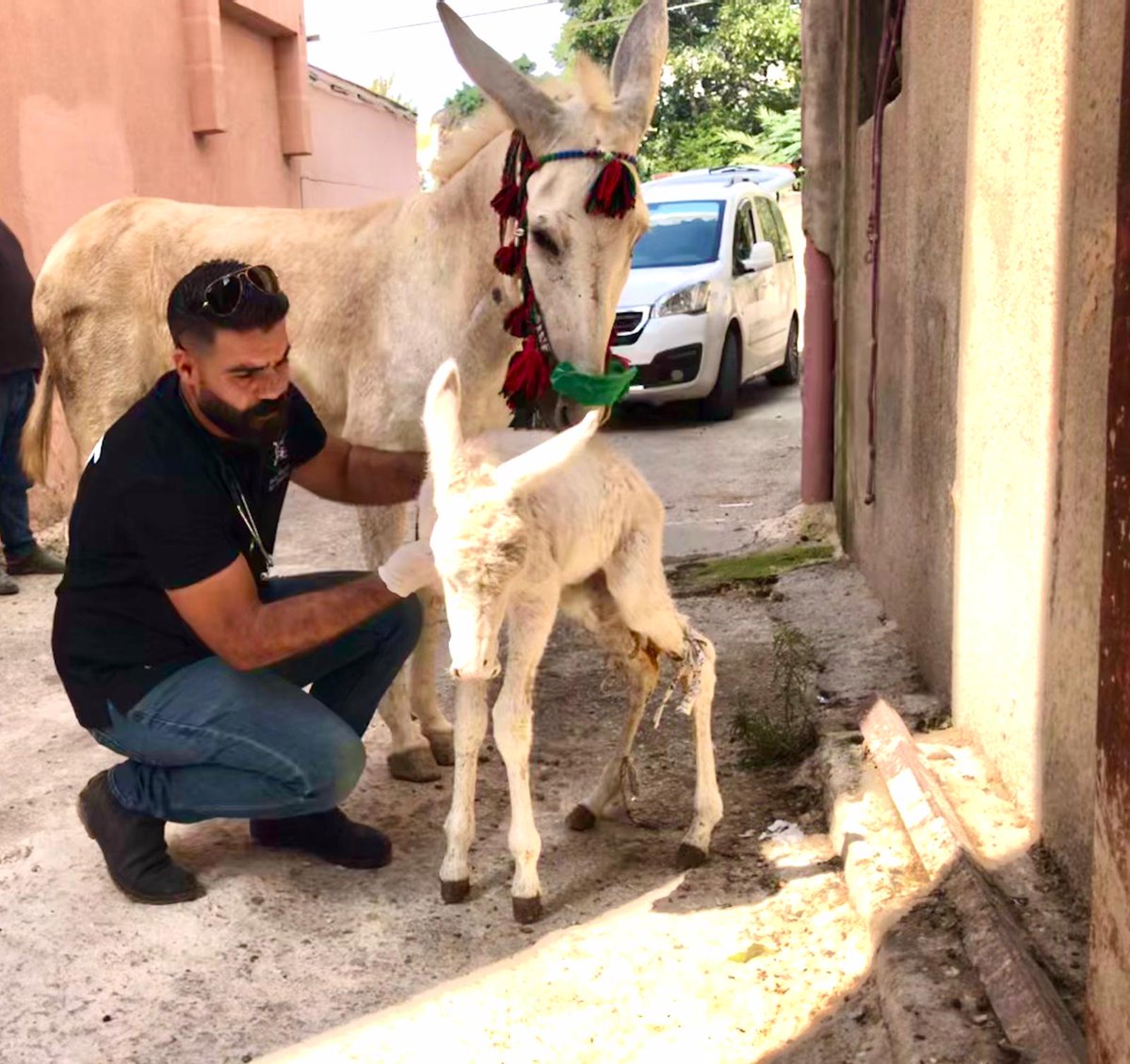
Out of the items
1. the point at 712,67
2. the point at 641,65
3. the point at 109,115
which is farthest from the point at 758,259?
the point at 712,67

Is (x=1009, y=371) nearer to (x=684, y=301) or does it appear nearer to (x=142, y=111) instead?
(x=684, y=301)

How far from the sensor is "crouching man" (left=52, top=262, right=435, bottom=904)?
3.24 meters

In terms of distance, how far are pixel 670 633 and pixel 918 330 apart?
162 cm

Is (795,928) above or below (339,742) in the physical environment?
below

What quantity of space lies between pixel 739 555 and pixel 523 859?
12.0 feet

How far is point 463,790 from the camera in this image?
11.3 feet

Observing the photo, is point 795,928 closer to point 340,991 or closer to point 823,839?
point 823,839

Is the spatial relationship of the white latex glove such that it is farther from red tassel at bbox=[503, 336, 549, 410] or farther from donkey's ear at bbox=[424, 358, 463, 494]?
red tassel at bbox=[503, 336, 549, 410]

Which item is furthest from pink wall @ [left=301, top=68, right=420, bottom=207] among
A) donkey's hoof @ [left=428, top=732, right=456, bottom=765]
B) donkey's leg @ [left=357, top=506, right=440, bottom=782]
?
donkey's hoof @ [left=428, top=732, right=456, bottom=765]

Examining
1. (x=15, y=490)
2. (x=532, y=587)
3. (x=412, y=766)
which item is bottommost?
(x=412, y=766)

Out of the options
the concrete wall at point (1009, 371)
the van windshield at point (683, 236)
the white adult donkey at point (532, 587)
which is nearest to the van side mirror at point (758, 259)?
the van windshield at point (683, 236)

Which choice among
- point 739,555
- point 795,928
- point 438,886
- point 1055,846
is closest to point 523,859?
point 438,886

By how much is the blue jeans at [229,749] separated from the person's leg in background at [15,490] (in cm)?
408

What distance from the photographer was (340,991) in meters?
3.12
